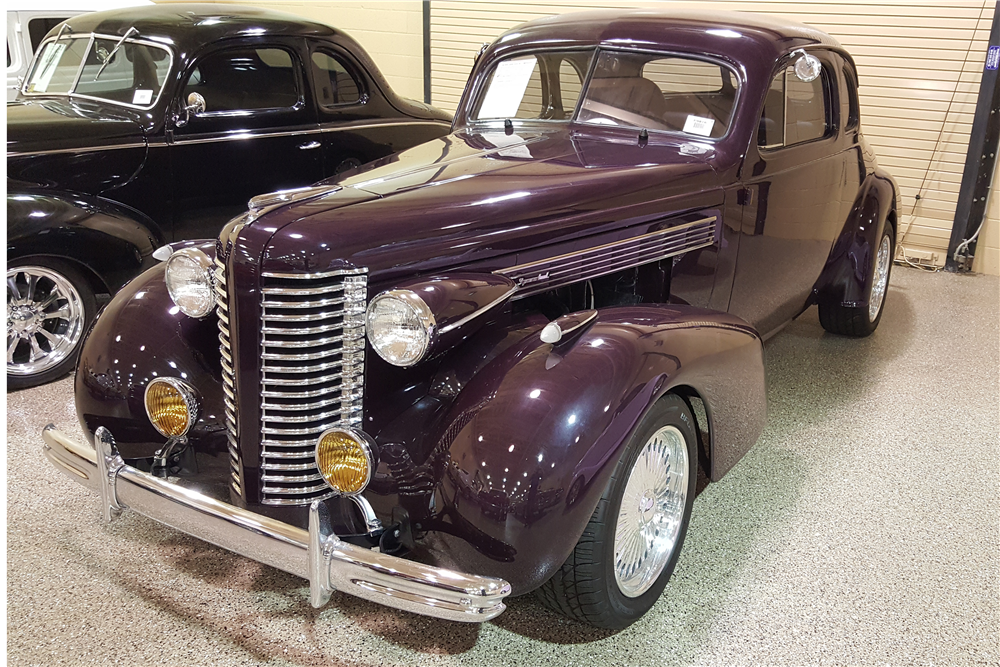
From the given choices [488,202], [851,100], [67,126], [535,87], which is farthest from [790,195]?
[67,126]

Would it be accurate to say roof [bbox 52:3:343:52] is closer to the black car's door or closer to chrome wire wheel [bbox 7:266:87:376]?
the black car's door

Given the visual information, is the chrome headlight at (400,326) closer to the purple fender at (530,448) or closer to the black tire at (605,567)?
the purple fender at (530,448)

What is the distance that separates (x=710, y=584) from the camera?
2.67m

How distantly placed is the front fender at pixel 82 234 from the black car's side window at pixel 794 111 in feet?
10.3

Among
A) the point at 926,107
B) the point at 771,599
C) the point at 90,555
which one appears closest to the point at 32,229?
the point at 90,555

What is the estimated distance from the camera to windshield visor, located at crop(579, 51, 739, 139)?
3.32m

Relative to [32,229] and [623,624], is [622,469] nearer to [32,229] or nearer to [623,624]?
[623,624]

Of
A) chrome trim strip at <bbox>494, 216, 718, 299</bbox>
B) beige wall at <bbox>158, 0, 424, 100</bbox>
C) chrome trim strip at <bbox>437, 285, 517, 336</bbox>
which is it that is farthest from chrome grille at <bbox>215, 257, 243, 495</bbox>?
beige wall at <bbox>158, 0, 424, 100</bbox>

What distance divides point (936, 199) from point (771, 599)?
494 centimetres

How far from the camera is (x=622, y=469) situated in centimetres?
219

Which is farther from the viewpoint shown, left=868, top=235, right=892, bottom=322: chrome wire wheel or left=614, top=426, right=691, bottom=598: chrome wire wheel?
left=868, top=235, right=892, bottom=322: chrome wire wheel

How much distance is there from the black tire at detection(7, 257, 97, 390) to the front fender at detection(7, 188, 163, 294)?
8 centimetres

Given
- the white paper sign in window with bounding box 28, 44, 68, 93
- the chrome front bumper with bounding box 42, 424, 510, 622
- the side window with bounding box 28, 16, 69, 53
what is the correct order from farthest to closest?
the side window with bounding box 28, 16, 69, 53, the white paper sign in window with bounding box 28, 44, 68, 93, the chrome front bumper with bounding box 42, 424, 510, 622

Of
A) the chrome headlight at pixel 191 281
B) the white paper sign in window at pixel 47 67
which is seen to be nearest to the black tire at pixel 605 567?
the chrome headlight at pixel 191 281
